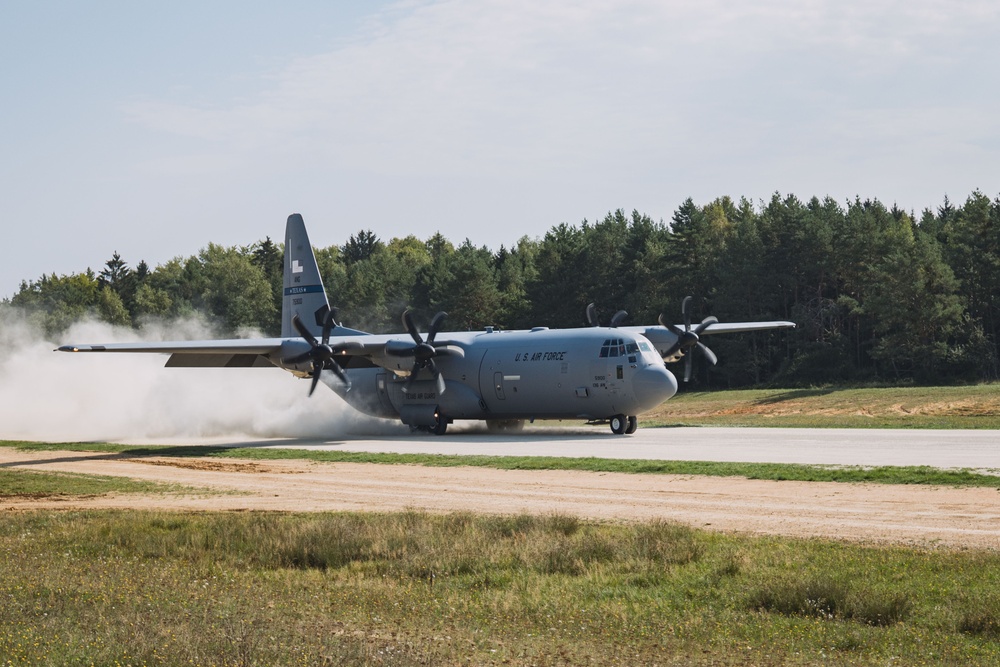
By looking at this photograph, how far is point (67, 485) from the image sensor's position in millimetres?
27859

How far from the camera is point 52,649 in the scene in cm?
1047

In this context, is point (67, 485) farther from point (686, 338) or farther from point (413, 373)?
point (686, 338)

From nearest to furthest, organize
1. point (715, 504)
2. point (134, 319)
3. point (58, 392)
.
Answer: point (715, 504) → point (58, 392) → point (134, 319)

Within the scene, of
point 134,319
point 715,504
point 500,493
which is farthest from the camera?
point 134,319

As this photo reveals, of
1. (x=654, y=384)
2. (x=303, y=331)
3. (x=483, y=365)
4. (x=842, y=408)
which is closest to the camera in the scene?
A: (x=654, y=384)

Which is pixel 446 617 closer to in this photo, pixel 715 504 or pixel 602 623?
pixel 602 623

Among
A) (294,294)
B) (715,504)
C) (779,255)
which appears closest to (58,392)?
(294,294)

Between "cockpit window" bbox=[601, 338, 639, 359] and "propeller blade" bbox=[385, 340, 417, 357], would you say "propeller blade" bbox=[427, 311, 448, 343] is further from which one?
"cockpit window" bbox=[601, 338, 639, 359]

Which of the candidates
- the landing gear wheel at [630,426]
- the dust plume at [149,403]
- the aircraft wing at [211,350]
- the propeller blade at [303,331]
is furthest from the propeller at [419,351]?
the landing gear wheel at [630,426]

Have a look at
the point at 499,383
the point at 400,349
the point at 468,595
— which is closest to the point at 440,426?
the point at 499,383

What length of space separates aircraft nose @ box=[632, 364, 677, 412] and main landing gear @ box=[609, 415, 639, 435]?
1.52m

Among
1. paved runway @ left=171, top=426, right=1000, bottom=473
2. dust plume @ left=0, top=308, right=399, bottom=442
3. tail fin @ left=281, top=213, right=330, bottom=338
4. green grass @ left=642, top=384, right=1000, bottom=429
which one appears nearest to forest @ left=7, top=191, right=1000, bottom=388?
green grass @ left=642, top=384, right=1000, bottom=429

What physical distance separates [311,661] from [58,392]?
158ft

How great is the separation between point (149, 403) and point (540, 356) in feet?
67.0
